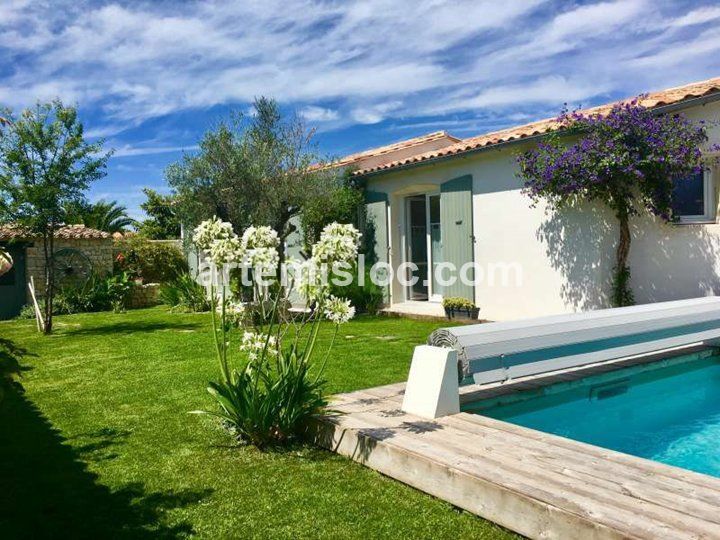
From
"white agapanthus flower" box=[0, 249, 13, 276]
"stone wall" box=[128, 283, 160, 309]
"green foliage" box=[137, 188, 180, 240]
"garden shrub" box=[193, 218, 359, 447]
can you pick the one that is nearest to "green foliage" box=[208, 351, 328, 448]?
"garden shrub" box=[193, 218, 359, 447]

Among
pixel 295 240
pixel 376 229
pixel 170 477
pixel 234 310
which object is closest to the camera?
pixel 170 477

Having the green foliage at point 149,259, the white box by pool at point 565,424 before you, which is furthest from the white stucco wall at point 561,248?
the green foliage at point 149,259

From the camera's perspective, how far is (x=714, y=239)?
9.34 metres

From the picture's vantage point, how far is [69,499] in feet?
12.9

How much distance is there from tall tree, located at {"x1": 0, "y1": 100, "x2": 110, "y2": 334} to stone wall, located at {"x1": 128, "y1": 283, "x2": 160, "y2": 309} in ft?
23.4

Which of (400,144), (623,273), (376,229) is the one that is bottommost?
(623,273)

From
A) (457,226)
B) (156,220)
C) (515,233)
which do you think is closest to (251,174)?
(457,226)

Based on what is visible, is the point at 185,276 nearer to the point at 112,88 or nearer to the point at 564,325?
the point at 112,88

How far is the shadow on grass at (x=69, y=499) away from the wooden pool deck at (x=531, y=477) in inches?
53.4

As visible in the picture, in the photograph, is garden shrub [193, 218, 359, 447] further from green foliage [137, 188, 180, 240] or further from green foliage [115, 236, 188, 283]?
green foliage [137, 188, 180, 240]

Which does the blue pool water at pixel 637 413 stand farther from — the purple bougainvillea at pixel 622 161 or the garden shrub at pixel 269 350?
the purple bougainvillea at pixel 622 161

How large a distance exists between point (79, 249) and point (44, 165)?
900 cm

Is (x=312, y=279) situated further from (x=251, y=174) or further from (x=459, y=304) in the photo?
(x=251, y=174)

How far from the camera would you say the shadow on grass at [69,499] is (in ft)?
11.4
